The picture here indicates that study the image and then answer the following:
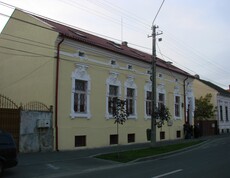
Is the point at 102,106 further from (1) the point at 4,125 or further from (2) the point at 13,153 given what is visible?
(2) the point at 13,153

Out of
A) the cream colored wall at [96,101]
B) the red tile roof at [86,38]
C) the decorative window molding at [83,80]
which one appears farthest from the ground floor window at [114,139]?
the red tile roof at [86,38]

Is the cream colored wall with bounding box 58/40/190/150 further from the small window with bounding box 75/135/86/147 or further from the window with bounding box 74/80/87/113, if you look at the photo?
the window with bounding box 74/80/87/113

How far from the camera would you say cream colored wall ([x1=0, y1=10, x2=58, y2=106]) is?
20.1m

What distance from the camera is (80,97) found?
71.8ft

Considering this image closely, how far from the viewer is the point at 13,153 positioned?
11.7 metres

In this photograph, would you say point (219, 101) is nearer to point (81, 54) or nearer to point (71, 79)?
point (81, 54)

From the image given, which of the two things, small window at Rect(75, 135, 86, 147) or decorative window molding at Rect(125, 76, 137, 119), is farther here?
decorative window molding at Rect(125, 76, 137, 119)

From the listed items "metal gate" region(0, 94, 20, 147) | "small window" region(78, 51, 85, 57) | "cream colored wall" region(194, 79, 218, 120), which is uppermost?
"cream colored wall" region(194, 79, 218, 120)

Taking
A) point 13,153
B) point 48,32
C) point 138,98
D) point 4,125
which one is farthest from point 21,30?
point 13,153

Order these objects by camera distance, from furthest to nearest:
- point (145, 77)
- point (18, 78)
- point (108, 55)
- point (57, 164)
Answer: point (145, 77), point (108, 55), point (18, 78), point (57, 164)

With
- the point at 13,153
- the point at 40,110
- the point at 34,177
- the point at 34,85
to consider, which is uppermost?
the point at 34,85

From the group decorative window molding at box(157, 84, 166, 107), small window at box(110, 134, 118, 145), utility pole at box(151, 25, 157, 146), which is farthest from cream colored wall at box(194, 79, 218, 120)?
utility pole at box(151, 25, 157, 146)

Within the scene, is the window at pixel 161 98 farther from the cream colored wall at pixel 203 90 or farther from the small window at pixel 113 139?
the cream colored wall at pixel 203 90

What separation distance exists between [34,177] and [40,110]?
25.0ft
